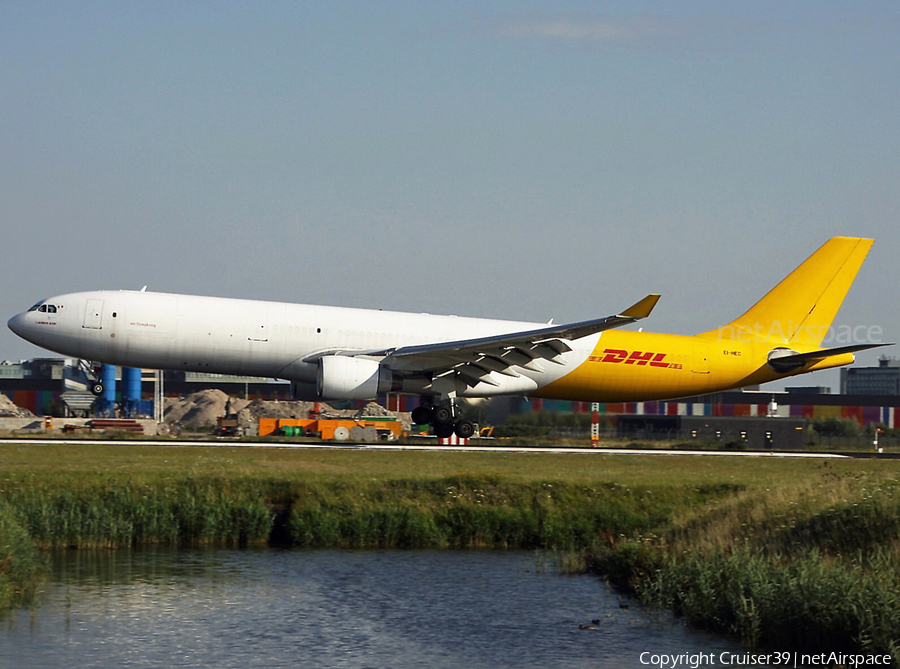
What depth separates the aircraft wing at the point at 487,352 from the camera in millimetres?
38406

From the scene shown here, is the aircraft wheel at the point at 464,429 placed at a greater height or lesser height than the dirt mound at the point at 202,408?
lesser

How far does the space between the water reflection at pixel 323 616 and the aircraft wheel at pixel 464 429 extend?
48.9 feet

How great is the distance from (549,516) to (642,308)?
9.74 meters

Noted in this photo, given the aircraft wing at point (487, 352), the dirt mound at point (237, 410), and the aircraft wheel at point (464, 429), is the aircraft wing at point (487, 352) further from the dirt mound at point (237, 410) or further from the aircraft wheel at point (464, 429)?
the dirt mound at point (237, 410)

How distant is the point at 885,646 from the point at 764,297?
104 ft

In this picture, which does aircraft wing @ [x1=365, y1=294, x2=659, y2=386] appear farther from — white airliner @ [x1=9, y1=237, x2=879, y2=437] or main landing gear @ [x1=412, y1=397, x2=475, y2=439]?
main landing gear @ [x1=412, y1=397, x2=475, y2=439]

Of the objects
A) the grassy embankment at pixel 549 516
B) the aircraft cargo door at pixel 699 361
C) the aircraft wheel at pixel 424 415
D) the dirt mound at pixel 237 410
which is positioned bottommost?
the grassy embankment at pixel 549 516

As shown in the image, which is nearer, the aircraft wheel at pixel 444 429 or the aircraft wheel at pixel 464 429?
the aircraft wheel at pixel 464 429

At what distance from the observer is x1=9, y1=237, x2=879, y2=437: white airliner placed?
38438 mm

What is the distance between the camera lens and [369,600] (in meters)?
21.7
